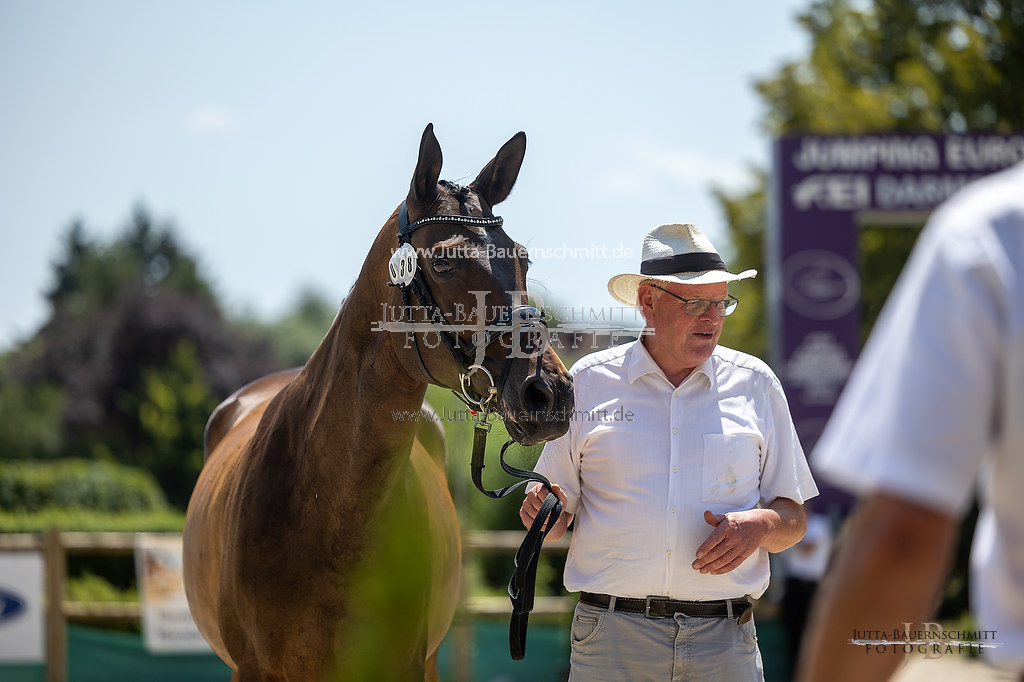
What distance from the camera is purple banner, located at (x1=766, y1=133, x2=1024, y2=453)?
9.66 metres

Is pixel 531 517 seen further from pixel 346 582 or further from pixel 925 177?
pixel 925 177

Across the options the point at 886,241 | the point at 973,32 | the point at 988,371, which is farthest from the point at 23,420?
Result: the point at 988,371

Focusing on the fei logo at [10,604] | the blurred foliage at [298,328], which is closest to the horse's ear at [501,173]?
the fei logo at [10,604]

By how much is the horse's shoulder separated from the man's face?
2161 mm

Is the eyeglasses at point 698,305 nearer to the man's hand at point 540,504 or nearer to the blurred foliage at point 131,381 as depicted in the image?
the man's hand at point 540,504

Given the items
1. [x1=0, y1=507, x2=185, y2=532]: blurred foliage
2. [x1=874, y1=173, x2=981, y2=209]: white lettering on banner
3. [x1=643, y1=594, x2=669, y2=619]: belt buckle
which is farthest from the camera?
[x1=0, y1=507, x2=185, y2=532]: blurred foliage

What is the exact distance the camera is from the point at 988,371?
1.06 meters

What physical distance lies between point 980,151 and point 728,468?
8.48m

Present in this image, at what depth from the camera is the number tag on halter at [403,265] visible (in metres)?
2.71

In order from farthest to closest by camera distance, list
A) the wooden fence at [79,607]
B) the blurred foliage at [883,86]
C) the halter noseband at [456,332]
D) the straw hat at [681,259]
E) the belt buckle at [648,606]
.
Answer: the blurred foliage at [883,86], the wooden fence at [79,607], the straw hat at [681,259], the belt buckle at [648,606], the halter noseband at [456,332]

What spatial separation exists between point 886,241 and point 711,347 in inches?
669

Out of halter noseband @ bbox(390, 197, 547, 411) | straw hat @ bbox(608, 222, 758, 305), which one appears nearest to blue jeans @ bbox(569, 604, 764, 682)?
halter noseband @ bbox(390, 197, 547, 411)

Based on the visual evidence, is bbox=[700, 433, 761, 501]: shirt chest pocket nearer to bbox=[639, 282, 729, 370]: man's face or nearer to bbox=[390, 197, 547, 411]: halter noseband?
bbox=[639, 282, 729, 370]: man's face

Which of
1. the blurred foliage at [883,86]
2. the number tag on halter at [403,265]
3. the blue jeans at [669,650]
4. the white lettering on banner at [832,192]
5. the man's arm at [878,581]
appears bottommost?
the blue jeans at [669,650]
